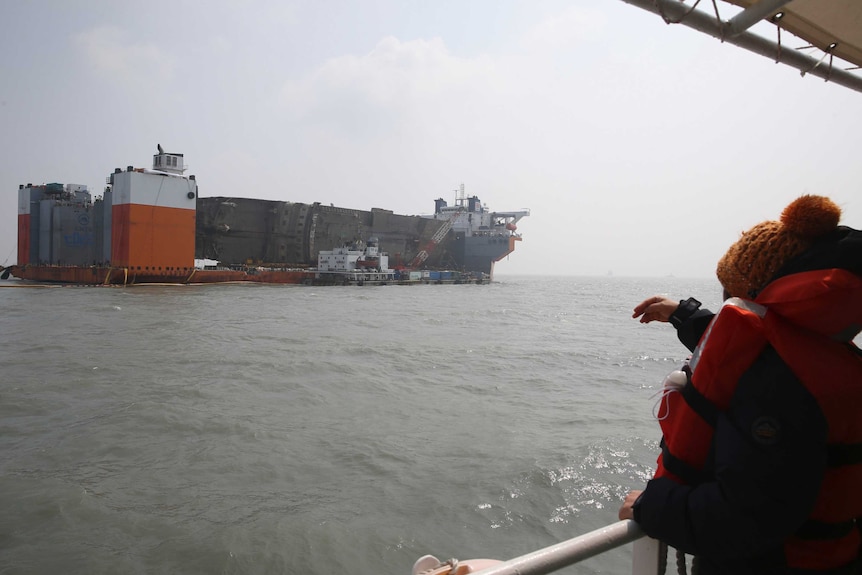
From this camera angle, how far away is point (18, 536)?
354cm

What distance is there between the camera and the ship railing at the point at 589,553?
3.39 feet

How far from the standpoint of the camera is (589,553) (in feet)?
3.57

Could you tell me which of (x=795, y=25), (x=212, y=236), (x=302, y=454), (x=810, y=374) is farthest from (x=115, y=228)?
(x=810, y=374)

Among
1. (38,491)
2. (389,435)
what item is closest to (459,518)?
(389,435)

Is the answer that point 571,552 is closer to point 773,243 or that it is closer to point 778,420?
point 778,420

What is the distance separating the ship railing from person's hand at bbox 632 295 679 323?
0.60m

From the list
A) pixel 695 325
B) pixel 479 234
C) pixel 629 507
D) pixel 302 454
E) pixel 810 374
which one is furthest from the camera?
pixel 479 234

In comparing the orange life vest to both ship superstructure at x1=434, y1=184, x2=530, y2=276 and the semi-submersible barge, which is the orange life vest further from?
ship superstructure at x1=434, y1=184, x2=530, y2=276

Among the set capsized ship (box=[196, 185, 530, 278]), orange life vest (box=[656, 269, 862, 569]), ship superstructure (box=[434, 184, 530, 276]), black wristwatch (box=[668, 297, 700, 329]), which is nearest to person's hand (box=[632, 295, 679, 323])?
black wristwatch (box=[668, 297, 700, 329])

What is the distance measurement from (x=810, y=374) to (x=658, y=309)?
64cm

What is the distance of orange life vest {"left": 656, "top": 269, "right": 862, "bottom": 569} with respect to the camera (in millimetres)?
902

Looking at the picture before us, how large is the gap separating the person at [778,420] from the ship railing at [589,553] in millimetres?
57

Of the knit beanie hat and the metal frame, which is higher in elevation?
the knit beanie hat

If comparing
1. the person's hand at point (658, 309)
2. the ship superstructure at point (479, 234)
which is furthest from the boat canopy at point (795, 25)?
the ship superstructure at point (479, 234)
